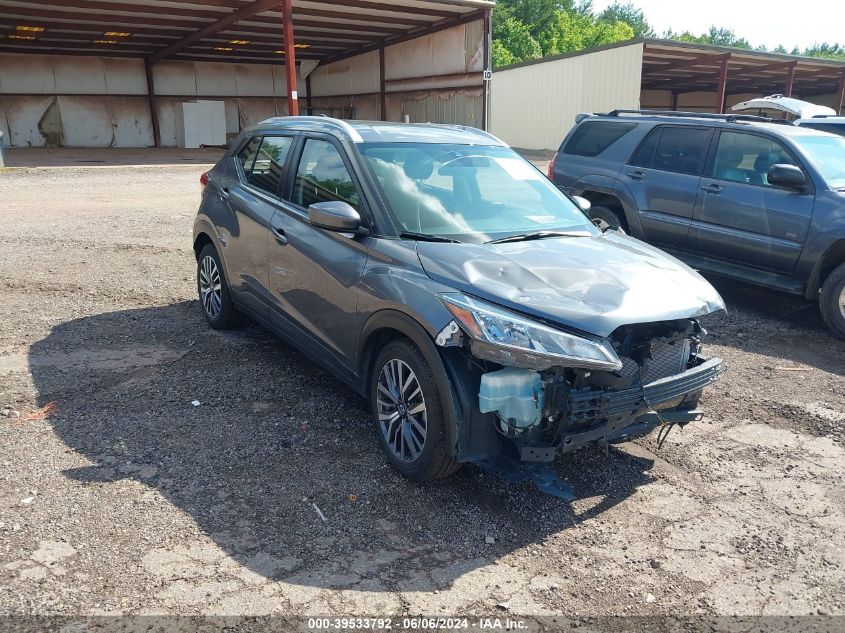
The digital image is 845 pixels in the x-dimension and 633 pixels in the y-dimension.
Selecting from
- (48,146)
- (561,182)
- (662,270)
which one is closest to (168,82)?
(48,146)

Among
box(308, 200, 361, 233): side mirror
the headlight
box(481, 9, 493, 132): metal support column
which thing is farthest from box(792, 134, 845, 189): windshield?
box(481, 9, 493, 132): metal support column

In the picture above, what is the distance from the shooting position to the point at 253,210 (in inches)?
207

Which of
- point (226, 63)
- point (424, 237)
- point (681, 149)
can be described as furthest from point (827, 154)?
point (226, 63)

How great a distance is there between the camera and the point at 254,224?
5207mm

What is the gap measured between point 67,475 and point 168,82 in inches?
1262

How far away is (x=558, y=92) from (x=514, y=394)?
27392mm

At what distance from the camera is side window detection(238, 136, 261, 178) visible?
5.64 meters

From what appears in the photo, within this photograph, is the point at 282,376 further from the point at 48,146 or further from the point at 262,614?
the point at 48,146

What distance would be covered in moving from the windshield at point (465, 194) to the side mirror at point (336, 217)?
24 cm

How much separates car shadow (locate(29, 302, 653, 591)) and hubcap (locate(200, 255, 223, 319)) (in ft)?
1.83

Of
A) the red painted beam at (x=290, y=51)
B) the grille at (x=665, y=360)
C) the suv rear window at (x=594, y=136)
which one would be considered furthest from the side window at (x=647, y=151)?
the red painted beam at (x=290, y=51)

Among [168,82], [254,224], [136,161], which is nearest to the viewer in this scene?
[254,224]

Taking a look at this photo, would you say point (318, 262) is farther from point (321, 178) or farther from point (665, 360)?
point (665, 360)

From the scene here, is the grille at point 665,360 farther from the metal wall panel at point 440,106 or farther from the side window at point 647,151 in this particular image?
the metal wall panel at point 440,106
